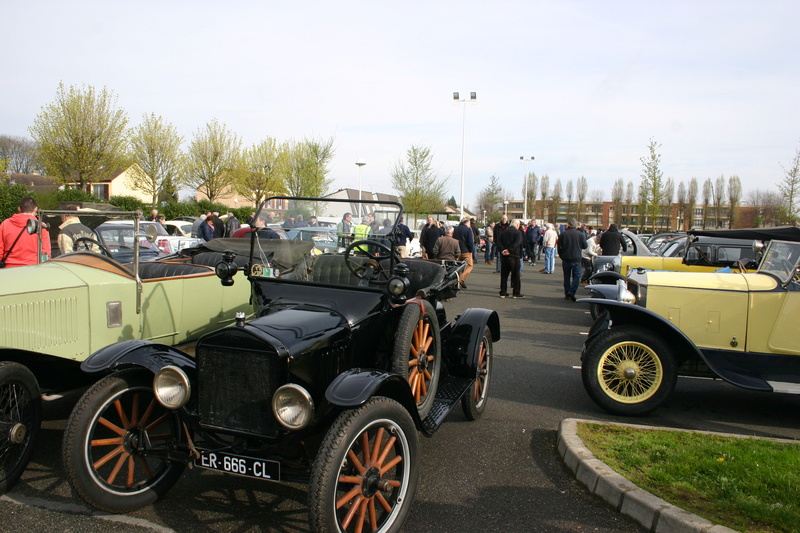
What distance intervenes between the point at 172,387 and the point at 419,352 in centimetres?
170

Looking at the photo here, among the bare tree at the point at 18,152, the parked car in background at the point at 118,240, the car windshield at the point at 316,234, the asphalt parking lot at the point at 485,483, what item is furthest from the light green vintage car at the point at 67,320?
the bare tree at the point at 18,152

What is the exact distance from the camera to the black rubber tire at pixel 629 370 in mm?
5383

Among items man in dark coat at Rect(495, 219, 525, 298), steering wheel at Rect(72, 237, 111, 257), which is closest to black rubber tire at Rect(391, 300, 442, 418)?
steering wheel at Rect(72, 237, 111, 257)

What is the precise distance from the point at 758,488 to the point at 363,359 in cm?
260

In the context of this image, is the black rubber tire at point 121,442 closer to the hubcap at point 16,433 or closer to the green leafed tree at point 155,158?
the hubcap at point 16,433

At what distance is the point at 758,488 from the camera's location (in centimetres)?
365

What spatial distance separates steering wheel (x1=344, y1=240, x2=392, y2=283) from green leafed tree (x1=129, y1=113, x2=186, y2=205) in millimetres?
33581

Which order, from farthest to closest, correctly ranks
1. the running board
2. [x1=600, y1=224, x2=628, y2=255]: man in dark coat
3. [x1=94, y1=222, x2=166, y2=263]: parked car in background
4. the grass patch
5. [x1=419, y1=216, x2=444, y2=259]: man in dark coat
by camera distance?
[x1=419, y1=216, x2=444, y2=259]: man in dark coat, [x1=600, y1=224, x2=628, y2=255]: man in dark coat, [x1=94, y1=222, x2=166, y2=263]: parked car in background, the running board, the grass patch

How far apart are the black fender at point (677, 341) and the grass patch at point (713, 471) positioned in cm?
91

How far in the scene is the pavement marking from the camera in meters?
3.38

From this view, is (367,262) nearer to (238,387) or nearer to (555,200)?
(238,387)

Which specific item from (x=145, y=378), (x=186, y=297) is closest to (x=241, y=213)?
(x=186, y=297)

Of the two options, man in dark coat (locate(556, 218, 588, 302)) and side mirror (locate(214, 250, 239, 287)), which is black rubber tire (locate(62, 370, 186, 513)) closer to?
side mirror (locate(214, 250, 239, 287))

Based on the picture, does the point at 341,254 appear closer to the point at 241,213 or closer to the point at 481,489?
the point at 481,489
